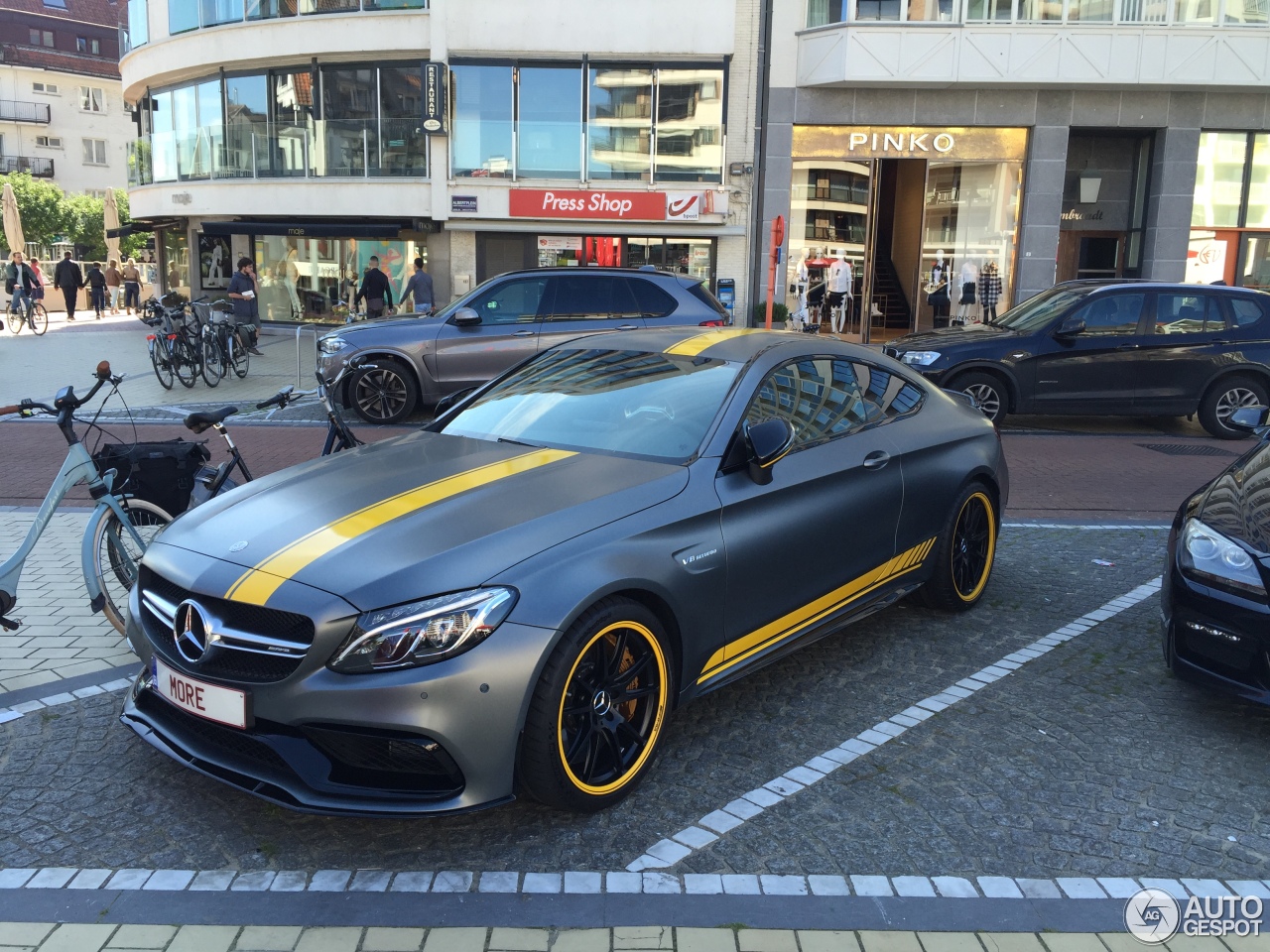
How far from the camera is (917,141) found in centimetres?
2234

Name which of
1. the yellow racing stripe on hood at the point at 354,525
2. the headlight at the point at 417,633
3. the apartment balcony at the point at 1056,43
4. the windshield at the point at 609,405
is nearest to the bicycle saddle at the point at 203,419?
the windshield at the point at 609,405

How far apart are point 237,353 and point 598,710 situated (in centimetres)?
1434

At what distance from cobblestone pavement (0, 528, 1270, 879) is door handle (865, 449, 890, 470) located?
958 millimetres

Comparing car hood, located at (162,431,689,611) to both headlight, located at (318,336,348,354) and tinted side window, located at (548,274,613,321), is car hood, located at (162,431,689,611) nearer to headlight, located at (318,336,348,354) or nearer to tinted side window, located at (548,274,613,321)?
headlight, located at (318,336,348,354)

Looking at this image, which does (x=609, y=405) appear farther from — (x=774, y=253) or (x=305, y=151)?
(x=305, y=151)

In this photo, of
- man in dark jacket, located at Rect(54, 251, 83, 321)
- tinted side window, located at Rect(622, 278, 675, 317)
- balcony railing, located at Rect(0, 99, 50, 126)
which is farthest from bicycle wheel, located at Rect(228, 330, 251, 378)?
balcony railing, located at Rect(0, 99, 50, 126)

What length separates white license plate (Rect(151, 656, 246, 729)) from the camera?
3.16 m

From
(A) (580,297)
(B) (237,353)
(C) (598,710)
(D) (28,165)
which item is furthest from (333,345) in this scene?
(D) (28,165)

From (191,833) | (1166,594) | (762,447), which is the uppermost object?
(762,447)

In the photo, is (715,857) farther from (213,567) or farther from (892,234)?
(892,234)

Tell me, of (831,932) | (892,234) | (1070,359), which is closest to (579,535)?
(831,932)

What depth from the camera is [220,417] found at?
17.1ft

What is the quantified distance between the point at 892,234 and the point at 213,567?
22586 millimetres

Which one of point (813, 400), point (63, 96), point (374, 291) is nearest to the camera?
point (813, 400)
